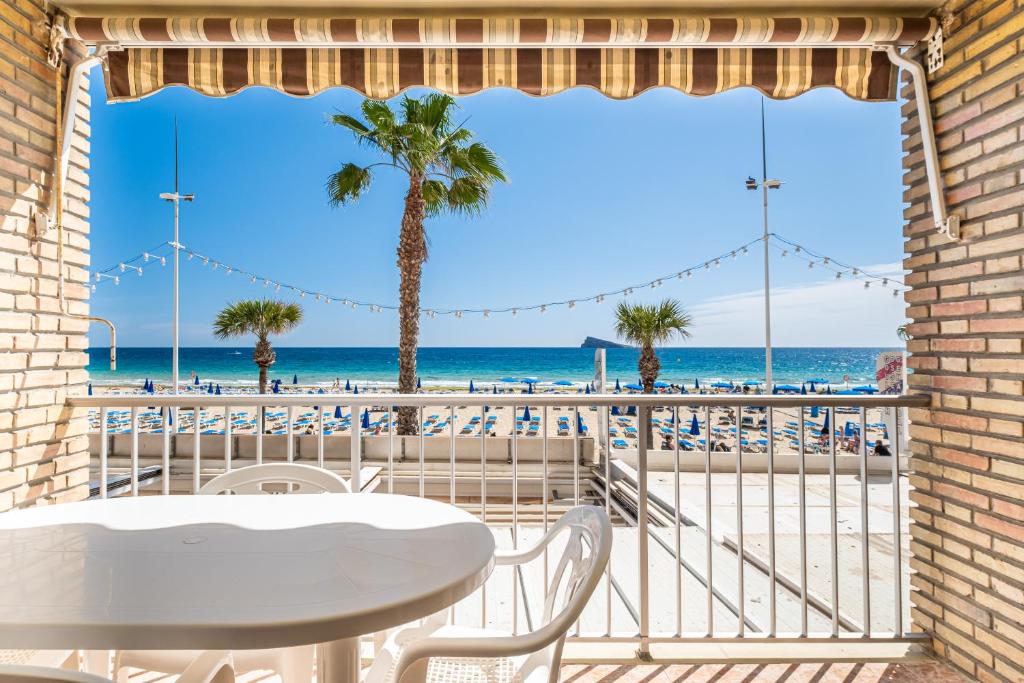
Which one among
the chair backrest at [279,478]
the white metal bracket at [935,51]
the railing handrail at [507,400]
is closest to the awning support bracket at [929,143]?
the white metal bracket at [935,51]

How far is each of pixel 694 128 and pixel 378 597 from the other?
3029 cm

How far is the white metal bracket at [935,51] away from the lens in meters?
2.06

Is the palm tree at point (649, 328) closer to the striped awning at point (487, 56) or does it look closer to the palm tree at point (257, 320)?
the palm tree at point (257, 320)

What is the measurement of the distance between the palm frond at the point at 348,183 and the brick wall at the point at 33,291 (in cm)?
560

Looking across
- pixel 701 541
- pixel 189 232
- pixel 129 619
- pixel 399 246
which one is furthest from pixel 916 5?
pixel 189 232

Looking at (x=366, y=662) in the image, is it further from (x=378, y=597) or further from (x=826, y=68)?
(x=826, y=68)

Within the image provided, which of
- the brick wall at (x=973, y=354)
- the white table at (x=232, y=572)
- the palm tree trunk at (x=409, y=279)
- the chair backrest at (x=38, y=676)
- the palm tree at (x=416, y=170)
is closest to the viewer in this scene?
the chair backrest at (x=38, y=676)

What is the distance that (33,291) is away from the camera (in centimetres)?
203

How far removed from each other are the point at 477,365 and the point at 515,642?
31.9m

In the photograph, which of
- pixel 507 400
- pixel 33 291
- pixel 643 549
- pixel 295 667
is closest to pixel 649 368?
pixel 643 549

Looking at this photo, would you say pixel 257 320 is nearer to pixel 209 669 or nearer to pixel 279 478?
pixel 279 478

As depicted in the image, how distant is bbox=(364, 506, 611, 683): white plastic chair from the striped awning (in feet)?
6.03

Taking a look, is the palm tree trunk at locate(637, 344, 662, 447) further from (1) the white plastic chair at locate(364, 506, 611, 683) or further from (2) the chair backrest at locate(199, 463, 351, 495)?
(1) the white plastic chair at locate(364, 506, 611, 683)

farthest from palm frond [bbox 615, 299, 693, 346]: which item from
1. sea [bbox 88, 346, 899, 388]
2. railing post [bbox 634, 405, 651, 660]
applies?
sea [bbox 88, 346, 899, 388]
